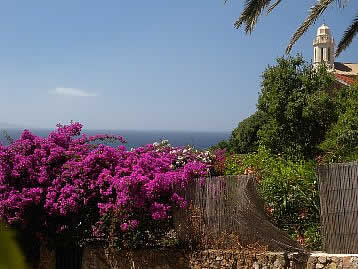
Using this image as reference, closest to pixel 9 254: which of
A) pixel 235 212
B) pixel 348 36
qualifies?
pixel 235 212

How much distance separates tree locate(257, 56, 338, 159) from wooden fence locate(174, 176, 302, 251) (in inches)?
550

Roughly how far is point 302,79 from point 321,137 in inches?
136

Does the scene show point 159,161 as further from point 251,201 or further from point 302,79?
point 302,79

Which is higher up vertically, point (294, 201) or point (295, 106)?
point (295, 106)

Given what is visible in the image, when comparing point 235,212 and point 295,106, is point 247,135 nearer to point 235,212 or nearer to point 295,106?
point 295,106

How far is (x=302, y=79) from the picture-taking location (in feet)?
79.4

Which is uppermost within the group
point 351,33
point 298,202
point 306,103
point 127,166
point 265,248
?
point 351,33

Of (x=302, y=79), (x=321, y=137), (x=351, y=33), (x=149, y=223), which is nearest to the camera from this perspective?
(x=149, y=223)

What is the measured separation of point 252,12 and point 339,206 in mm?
6281

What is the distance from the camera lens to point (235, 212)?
730cm

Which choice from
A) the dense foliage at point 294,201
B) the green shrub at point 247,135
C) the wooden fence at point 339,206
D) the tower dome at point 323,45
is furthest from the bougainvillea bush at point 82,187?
the tower dome at point 323,45

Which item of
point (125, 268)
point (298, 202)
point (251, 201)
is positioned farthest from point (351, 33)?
point (125, 268)

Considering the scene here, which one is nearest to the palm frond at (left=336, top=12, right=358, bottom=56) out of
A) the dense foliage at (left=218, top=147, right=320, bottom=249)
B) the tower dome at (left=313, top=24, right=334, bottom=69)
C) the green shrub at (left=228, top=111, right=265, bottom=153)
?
the dense foliage at (left=218, top=147, right=320, bottom=249)

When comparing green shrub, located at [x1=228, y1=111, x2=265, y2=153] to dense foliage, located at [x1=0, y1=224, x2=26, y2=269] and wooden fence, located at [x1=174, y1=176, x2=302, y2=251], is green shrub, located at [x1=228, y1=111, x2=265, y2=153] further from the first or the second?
dense foliage, located at [x1=0, y1=224, x2=26, y2=269]
